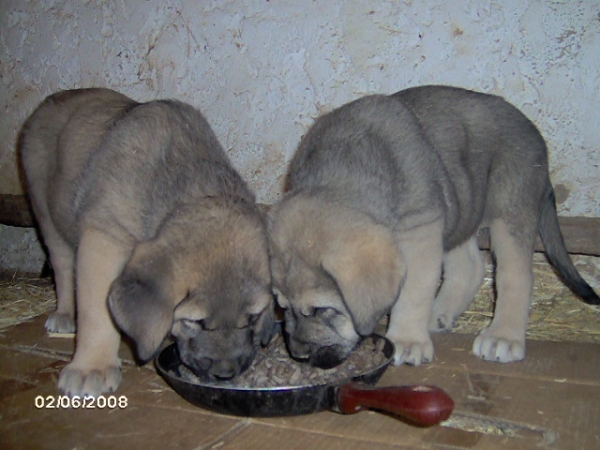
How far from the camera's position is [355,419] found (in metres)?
2.88

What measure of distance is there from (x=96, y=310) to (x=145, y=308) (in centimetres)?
70

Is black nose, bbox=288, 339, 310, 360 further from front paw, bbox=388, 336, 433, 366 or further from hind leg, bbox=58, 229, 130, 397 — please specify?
hind leg, bbox=58, 229, 130, 397

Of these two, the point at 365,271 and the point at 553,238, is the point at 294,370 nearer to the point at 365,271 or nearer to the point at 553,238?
the point at 365,271

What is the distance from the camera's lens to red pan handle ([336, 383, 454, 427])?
229 cm

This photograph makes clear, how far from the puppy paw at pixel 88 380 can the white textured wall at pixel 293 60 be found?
2.56 metres

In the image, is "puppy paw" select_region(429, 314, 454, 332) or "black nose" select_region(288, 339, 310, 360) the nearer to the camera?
"black nose" select_region(288, 339, 310, 360)

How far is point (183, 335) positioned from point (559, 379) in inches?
72.9

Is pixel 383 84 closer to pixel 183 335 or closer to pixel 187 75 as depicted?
pixel 187 75

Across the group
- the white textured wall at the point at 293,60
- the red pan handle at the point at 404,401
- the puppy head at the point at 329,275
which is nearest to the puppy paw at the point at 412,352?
the puppy head at the point at 329,275

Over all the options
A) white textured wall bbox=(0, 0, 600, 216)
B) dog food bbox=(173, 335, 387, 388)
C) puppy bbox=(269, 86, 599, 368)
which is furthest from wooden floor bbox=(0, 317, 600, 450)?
white textured wall bbox=(0, 0, 600, 216)

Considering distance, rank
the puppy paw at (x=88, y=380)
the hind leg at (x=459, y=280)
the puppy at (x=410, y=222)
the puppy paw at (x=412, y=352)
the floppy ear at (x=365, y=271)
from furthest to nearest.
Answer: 1. the hind leg at (x=459, y=280)
2. the puppy paw at (x=412, y=352)
3. the puppy paw at (x=88, y=380)
4. the puppy at (x=410, y=222)
5. the floppy ear at (x=365, y=271)

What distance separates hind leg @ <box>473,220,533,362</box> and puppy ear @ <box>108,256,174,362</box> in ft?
6.08

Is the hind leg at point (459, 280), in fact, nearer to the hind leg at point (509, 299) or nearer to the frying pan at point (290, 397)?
the hind leg at point (509, 299)

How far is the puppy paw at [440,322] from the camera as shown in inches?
171
